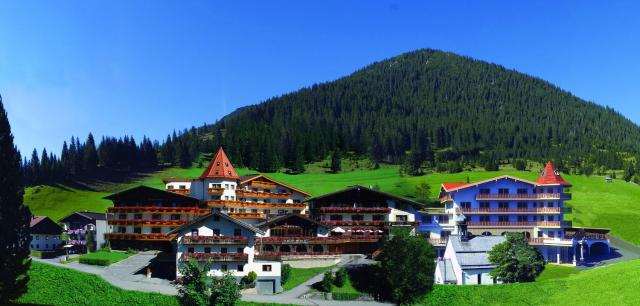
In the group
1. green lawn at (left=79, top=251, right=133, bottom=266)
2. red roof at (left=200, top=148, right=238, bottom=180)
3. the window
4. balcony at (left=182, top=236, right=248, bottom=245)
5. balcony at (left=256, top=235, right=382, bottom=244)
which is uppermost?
red roof at (left=200, top=148, right=238, bottom=180)

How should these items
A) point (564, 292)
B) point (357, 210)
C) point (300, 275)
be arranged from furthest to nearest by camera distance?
point (357, 210), point (300, 275), point (564, 292)

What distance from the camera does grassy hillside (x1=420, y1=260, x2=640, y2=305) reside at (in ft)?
169

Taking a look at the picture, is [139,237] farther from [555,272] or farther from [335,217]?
[555,272]

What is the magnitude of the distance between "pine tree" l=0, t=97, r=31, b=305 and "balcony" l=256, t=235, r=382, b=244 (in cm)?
2890

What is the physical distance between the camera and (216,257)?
70312 millimetres

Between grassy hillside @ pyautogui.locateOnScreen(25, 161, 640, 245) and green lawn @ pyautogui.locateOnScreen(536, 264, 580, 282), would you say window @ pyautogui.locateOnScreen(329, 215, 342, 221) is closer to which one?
green lawn @ pyautogui.locateOnScreen(536, 264, 580, 282)

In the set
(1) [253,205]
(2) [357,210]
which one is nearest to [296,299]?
(2) [357,210]

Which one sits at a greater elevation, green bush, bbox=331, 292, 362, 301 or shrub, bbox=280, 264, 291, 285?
shrub, bbox=280, 264, 291, 285

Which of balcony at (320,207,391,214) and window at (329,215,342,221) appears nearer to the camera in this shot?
balcony at (320,207,391,214)

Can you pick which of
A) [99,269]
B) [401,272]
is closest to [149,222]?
[99,269]

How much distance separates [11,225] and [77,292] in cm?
1076

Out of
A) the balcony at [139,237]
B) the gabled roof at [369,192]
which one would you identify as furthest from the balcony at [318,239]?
the balcony at [139,237]

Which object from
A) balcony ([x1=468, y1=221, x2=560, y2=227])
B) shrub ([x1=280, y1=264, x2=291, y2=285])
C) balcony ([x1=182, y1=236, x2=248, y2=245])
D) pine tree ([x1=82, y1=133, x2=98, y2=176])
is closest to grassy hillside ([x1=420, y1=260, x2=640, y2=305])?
shrub ([x1=280, y1=264, x2=291, y2=285])

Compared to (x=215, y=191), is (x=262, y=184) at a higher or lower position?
higher
